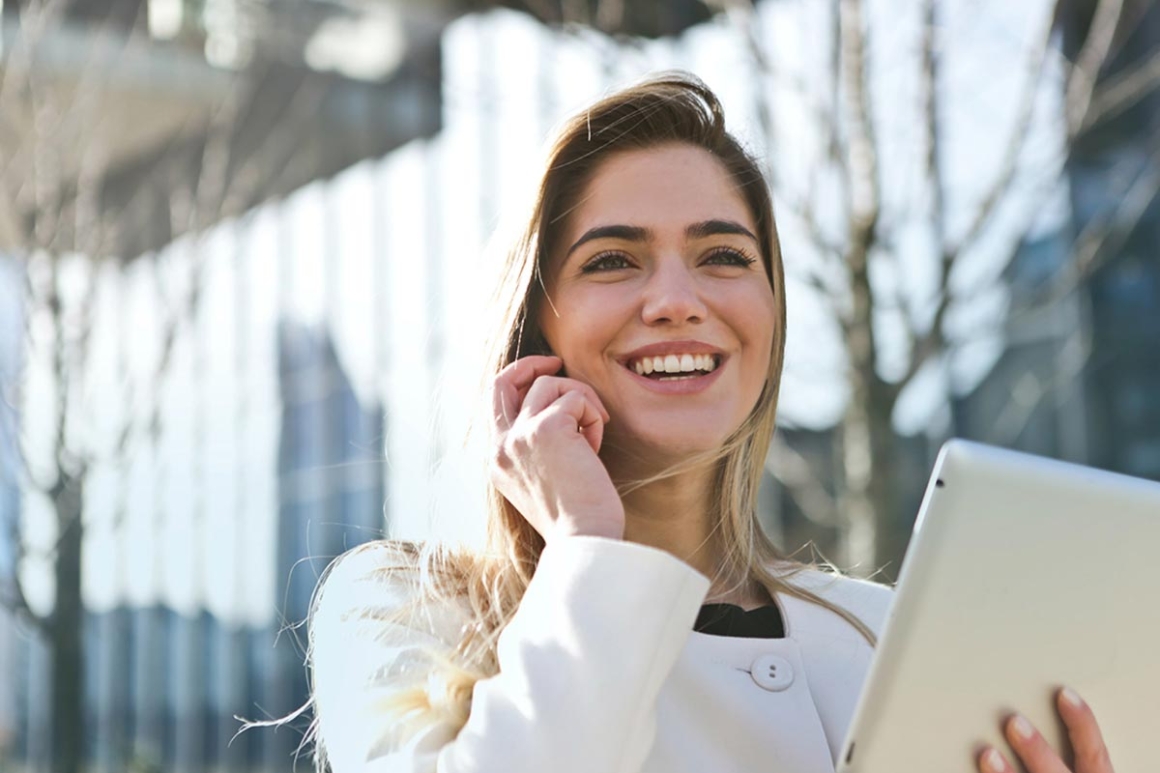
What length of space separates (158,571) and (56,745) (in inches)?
178

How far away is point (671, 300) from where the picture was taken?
6.42 ft

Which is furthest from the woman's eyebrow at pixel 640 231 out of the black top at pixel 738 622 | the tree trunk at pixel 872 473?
the tree trunk at pixel 872 473

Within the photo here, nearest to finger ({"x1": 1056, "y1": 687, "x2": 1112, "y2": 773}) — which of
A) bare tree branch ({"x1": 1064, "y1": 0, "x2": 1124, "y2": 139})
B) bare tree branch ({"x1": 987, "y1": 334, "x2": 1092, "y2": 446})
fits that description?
bare tree branch ({"x1": 1064, "y1": 0, "x2": 1124, "y2": 139})

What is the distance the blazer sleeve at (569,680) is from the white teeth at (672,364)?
0.39 meters

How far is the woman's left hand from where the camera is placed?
4.66 feet

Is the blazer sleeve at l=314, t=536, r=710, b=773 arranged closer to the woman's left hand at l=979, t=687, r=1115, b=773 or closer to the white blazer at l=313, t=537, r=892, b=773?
the white blazer at l=313, t=537, r=892, b=773

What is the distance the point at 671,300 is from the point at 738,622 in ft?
1.60

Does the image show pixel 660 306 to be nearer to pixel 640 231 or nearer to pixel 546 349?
pixel 640 231

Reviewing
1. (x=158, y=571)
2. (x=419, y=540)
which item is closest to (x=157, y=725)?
(x=158, y=571)

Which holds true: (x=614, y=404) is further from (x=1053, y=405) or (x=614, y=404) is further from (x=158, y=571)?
(x=158, y=571)

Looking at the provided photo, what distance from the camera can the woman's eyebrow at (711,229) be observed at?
2.07 meters

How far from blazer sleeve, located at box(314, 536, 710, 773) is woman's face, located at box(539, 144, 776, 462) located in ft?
1.24

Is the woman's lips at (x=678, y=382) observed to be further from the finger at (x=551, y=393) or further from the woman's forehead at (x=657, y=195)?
the woman's forehead at (x=657, y=195)

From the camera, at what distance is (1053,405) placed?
30.8 ft
